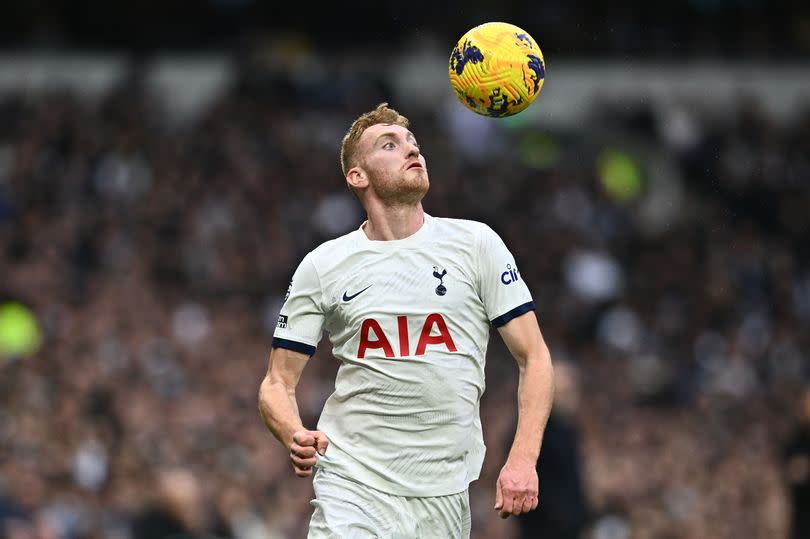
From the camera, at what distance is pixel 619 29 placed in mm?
26688

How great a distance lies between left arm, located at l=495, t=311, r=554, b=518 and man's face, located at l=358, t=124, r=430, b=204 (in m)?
0.76

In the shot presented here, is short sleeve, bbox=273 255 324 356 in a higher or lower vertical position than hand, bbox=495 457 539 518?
higher

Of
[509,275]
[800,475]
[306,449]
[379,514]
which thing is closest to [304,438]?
[306,449]

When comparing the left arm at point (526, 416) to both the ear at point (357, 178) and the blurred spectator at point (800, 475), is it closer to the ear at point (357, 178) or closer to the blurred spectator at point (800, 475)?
the ear at point (357, 178)

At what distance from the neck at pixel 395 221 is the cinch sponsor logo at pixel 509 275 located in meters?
0.48

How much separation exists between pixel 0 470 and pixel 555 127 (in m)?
14.8

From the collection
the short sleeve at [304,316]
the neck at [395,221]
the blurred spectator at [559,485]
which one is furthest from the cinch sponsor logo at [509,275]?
the blurred spectator at [559,485]

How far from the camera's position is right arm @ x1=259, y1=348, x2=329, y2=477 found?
19.6 ft

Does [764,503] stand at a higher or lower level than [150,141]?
lower

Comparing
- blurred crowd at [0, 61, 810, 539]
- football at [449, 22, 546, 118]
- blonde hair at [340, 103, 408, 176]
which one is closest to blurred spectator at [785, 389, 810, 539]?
blurred crowd at [0, 61, 810, 539]

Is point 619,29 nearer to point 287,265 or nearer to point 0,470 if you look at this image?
point 287,265

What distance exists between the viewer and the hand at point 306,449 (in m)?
5.97

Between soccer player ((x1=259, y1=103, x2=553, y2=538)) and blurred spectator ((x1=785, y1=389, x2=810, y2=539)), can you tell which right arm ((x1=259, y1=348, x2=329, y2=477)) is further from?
blurred spectator ((x1=785, y1=389, x2=810, y2=539))

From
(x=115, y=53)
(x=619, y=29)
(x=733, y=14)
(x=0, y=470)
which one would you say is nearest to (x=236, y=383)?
(x=0, y=470)
